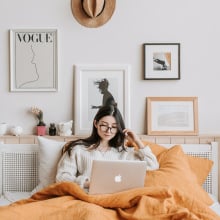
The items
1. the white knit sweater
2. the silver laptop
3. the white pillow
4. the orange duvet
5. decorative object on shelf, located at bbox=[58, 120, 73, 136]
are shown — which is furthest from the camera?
decorative object on shelf, located at bbox=[58, 120, 73, 136]

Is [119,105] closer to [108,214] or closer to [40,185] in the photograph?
[40,185]

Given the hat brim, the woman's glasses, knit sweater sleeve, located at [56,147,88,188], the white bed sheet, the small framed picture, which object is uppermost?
the hat brim

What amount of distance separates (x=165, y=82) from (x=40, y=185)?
46.9 inches

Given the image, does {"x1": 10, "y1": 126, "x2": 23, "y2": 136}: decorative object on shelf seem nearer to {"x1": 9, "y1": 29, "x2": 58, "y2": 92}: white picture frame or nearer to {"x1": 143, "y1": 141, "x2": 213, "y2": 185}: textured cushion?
{"x1": 9, "y1": 29, "x2": 58, "y2": 92}: white picture frame

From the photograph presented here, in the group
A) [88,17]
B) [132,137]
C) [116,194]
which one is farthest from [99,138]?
[88,17]

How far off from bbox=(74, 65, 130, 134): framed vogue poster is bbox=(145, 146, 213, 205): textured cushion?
46cm

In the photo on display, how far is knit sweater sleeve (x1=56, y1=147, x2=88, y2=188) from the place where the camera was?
103 inches

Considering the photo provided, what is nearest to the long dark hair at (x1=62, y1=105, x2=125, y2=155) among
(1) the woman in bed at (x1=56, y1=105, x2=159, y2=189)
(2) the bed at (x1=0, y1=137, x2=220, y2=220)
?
(1) the woman in bed at (x1=56, y1=105, x2=159, y2=189)

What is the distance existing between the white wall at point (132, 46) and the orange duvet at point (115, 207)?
0.98 metres

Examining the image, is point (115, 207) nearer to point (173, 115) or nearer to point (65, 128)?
point (65, 128)

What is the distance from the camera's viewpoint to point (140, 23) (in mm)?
3123

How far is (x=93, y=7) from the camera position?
10.1ft

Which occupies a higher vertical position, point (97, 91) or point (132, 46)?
point (132, 46)

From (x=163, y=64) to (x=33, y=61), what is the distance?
0.98 m
